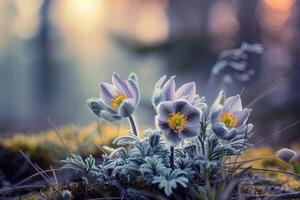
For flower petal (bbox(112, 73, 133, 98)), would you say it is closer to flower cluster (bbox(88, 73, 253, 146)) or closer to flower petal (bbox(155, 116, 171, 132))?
flower cluster (bbox(88, 73, 253, 146))

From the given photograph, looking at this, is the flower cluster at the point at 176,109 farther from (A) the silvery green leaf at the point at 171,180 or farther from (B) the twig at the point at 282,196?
(B) the twig at the point at 282,196

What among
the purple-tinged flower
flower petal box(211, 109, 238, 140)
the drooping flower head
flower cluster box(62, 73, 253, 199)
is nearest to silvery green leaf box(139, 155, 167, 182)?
flower cluster box(62, 73, 253, 199)

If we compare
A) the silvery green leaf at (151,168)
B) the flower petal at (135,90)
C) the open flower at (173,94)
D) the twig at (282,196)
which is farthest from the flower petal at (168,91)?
the twig at (282,196)

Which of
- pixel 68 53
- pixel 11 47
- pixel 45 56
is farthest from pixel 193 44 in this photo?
pixel 11 47

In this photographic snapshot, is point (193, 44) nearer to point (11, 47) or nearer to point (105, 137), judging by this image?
point (105, 137)

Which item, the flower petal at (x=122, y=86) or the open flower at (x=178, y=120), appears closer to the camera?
the open flower at (x=178, y=120)

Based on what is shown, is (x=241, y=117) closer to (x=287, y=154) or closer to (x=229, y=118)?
(x=229, y=118)
